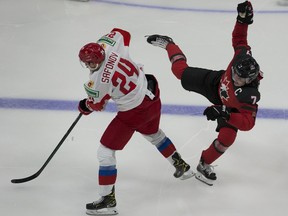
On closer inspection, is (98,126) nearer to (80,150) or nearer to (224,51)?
(80,150)

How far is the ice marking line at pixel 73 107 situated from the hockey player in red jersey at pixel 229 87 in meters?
0.59

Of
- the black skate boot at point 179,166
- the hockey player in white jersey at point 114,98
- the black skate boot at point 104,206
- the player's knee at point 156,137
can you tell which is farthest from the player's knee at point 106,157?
the black skate boot at point 179,166

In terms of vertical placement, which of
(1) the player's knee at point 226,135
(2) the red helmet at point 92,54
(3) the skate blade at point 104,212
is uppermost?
(2) the red helmet at point 92,54

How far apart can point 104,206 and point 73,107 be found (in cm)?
116

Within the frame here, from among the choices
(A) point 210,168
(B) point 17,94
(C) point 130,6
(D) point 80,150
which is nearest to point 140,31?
(C) point 130,6

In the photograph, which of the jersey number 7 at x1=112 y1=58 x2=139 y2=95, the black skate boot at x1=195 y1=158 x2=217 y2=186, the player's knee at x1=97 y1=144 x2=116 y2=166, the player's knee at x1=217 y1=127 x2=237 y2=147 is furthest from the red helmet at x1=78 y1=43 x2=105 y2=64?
the black skate boot at x1=195 y1=158 x2=217 y2=186

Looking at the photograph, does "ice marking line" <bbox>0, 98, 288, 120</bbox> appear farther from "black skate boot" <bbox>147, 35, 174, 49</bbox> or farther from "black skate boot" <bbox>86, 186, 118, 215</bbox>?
"black skate boot" <bbox>86, 186, 118, 215</bbox>

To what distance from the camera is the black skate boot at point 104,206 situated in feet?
9.07

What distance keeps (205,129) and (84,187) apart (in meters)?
0.95

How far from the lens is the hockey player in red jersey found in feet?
8.55

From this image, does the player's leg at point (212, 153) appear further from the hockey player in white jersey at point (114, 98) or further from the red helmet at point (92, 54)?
the red helmet at point (92, 54)

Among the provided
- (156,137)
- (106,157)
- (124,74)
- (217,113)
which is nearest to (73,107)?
(156,137)

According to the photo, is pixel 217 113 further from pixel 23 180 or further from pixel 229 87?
pixel 23 180

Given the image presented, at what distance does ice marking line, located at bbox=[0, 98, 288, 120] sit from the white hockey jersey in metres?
1.01
